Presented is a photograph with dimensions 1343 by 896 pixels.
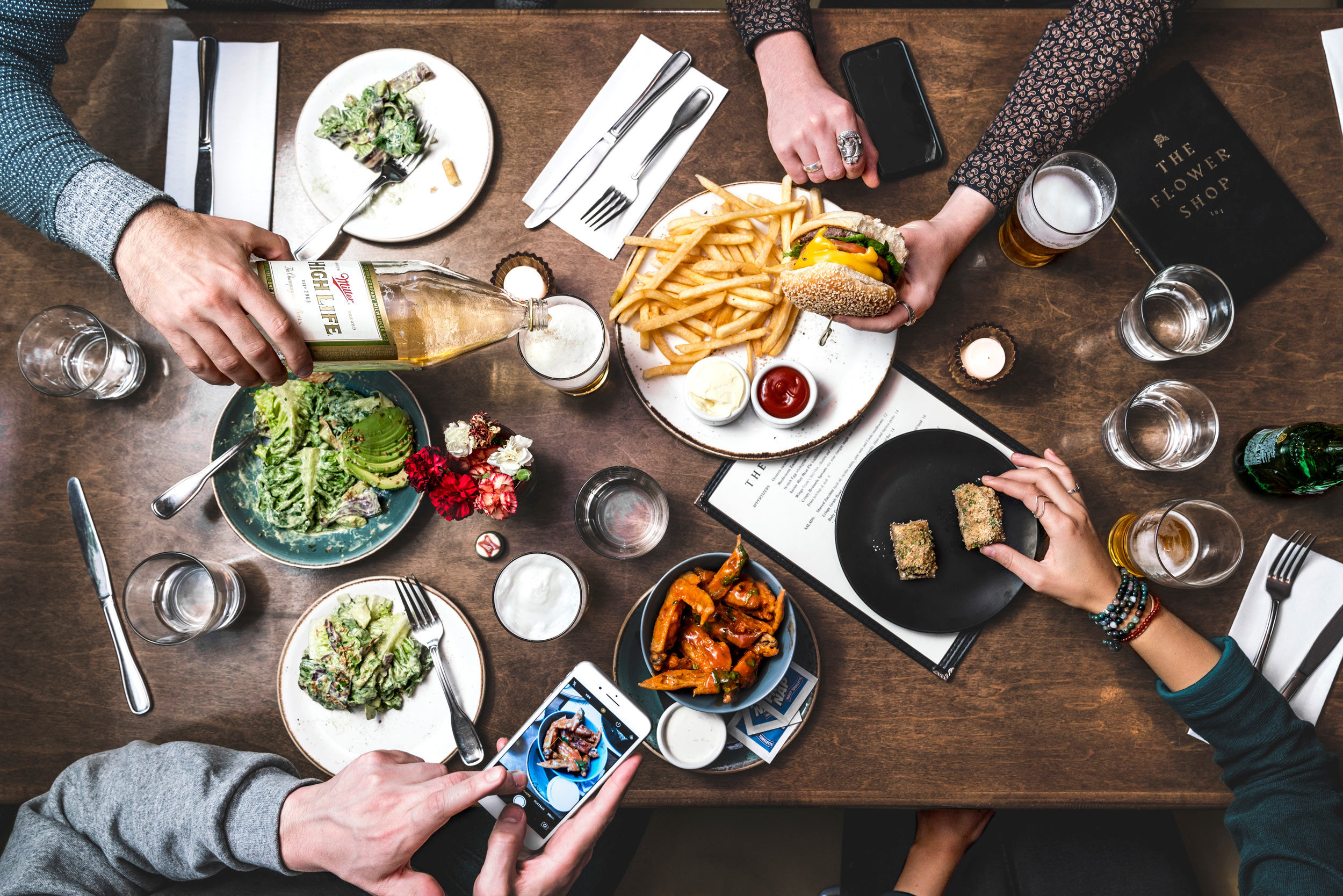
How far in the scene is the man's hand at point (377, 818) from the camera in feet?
5.10

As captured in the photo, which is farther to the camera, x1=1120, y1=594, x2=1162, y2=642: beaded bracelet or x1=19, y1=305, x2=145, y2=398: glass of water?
x1=19, y1=305, x2=145, y2=398: glass of water

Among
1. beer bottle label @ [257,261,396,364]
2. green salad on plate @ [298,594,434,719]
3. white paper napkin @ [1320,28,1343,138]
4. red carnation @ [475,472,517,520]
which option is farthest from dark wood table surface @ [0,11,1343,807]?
beer bottle label @ [257,261,396,364]

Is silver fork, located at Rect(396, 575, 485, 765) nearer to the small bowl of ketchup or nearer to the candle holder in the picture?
the small bowl of ketchup

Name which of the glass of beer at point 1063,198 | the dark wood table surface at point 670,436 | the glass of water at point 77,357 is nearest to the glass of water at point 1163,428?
the dark wood table surface at point 670,436

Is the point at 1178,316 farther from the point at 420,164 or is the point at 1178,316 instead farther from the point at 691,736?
the point at 420,164

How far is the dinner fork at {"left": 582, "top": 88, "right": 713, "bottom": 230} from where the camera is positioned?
1.96 meters

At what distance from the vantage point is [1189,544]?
1.78 metres

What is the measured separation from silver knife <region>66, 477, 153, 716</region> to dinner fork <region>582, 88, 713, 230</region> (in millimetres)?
1755

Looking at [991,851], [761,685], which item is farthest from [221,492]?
[991,851]

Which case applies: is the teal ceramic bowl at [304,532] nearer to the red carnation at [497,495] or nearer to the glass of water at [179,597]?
the glass of water at [179,597]

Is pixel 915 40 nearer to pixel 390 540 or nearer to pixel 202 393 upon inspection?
pixel 390 540

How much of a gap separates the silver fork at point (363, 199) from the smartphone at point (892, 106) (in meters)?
1.35

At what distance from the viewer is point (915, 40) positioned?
78.2 inches

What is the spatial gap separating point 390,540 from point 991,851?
2361 mm
